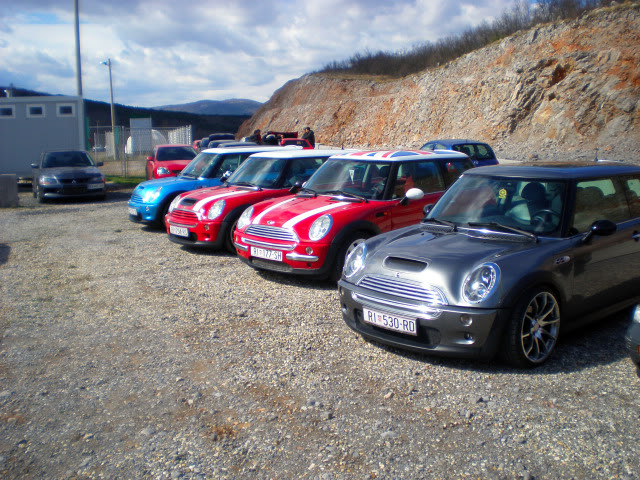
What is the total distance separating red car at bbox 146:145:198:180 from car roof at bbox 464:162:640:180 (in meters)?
11.0

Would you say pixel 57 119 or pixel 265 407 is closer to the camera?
pixel 265 407

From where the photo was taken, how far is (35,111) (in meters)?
21.8

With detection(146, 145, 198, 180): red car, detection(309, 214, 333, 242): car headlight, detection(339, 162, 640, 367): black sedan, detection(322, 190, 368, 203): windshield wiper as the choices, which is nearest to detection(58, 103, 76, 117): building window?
detection(146, 145, 198, 180): red car

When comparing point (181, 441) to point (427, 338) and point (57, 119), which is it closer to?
point (427, 338)

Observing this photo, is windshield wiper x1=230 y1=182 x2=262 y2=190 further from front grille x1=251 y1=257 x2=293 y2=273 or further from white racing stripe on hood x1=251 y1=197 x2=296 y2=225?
front grille x1=251 y1=257 x2=293 y2=273

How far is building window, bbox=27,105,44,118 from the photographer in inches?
854

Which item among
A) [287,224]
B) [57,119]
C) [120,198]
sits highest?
[57,119]

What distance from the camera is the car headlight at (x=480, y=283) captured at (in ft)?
13.4

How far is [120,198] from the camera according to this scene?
18.1m

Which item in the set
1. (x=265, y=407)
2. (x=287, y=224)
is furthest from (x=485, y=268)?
(x=287, y=224)

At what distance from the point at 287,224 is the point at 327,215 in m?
0.50

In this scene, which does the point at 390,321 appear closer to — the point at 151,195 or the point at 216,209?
the point at 216,209

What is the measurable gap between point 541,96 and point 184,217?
26.5 m

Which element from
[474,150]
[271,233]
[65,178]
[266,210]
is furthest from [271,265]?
[474,150]
